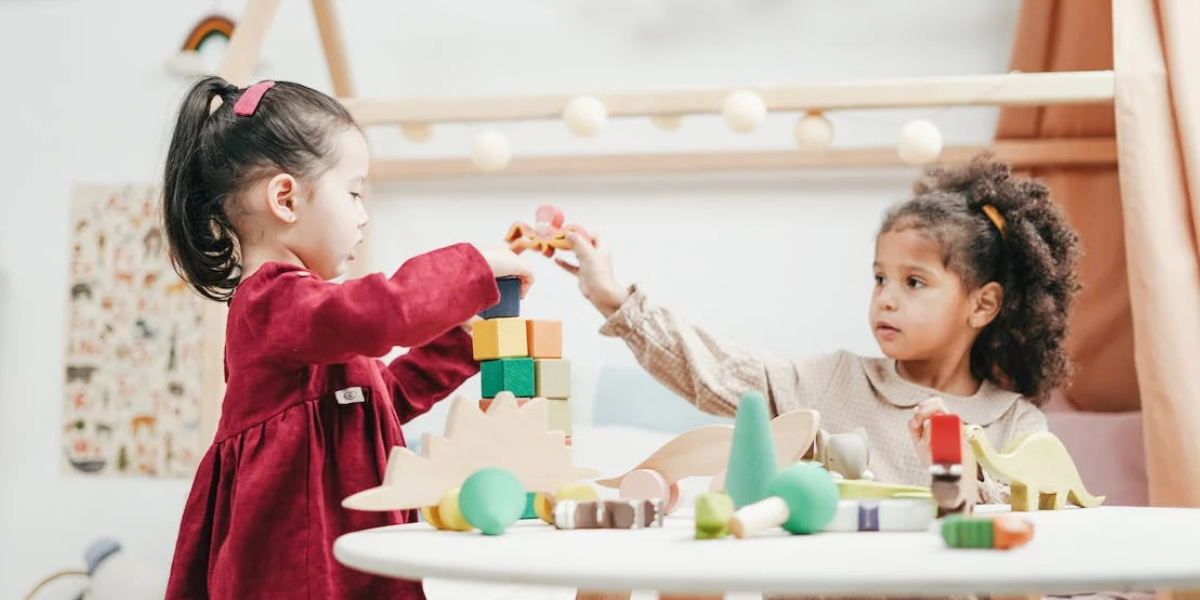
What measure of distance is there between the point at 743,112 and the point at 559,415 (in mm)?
687

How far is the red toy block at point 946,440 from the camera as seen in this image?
0.75 meters

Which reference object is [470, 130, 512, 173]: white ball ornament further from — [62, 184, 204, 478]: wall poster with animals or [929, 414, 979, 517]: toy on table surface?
[929, 414, 979, 517]: toy on table surface

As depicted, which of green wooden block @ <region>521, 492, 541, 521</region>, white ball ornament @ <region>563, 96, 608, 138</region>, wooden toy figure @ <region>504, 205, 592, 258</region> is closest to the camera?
green wooden block @ <region>521, 492, 541, 521</region>

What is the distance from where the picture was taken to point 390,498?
764 mm

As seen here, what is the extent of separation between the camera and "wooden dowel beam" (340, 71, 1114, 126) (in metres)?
1.54

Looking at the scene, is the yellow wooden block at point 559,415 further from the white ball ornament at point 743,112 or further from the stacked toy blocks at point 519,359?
the white ball ornament at point 743,112

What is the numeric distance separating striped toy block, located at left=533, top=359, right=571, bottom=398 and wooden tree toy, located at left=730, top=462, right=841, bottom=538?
0.30 meters

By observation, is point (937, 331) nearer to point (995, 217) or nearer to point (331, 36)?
point (995, 217)

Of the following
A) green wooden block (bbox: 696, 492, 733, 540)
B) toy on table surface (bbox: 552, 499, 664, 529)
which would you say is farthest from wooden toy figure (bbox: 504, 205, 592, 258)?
green wooden block (bbox: 696, 492, 733, 540)

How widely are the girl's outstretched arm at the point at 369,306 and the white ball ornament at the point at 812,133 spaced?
2.70ft

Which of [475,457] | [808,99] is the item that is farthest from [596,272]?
[475,457]

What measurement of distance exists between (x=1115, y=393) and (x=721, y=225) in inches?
27.5

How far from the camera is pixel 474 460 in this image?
2.66 feet

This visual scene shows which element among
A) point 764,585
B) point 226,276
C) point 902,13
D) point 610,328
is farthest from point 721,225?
point 764,585
